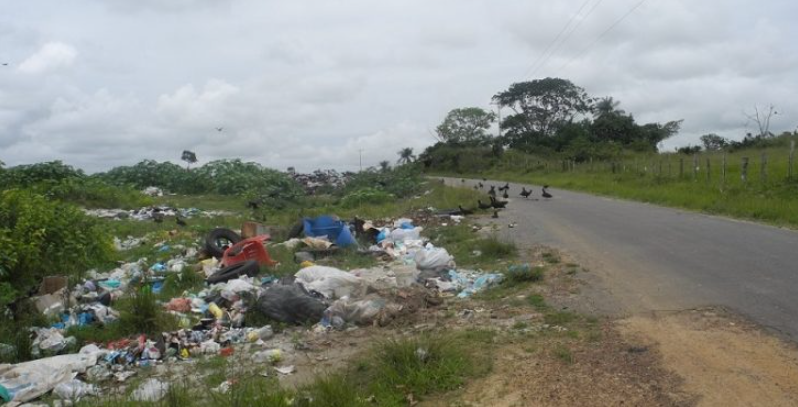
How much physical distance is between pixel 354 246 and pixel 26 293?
5169mm

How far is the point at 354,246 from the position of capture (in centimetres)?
1091

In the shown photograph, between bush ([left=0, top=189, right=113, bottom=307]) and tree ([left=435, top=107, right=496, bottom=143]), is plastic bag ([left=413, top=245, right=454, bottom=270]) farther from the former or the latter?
tree ([left=435, top=107, right=496, bottom=143])

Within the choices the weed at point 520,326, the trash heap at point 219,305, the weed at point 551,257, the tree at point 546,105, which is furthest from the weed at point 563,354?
the tree at point 546,105

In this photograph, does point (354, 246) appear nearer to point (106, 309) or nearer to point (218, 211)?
point (106, 309)

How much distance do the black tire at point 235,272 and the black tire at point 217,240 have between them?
162cm

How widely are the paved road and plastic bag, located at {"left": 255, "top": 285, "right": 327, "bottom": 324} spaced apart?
293cm

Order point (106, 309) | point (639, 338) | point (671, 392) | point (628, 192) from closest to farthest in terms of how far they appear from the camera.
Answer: point (671, 392) → point (639, 338) → point (106, 309) → point (628, 192)

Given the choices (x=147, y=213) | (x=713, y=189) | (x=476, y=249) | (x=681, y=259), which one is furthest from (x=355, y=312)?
(x=147, y=213)

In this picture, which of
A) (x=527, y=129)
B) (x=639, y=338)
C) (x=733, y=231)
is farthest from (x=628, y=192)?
(x=527, y=129)

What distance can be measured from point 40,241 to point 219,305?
2591 millimetres

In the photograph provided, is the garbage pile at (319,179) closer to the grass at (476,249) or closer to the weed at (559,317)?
the grass at (476,249)

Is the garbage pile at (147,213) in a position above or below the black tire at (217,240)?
above

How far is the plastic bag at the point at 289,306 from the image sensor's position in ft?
21.0

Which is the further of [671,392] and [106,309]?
[106,309]
